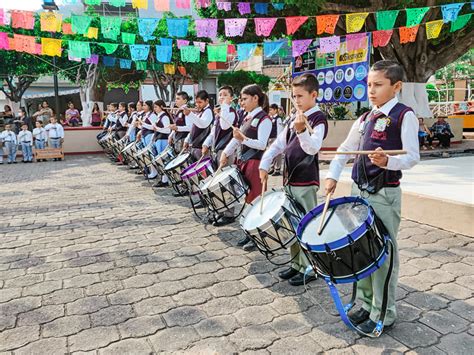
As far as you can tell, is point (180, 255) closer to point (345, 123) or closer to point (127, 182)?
point (127, 182)

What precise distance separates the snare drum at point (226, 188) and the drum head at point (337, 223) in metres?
1.80

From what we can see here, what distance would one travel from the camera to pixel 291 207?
3.22 m

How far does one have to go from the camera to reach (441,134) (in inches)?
529

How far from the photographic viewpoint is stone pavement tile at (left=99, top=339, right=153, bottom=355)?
2536 mm

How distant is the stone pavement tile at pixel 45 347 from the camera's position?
100 inches

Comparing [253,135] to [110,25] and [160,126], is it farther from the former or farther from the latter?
[110,25]

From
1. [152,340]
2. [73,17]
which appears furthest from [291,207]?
[73,17]

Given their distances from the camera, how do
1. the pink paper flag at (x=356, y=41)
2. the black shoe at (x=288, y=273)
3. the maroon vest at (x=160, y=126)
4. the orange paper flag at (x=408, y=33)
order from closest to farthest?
the black shoe at (x=288, y=273) → the maroon vest at (x=160, y=126) → the pink paper flag at (x=356, y=41) → the orange paper flag at (x=408, y=33)

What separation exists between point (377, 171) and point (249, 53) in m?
11.4

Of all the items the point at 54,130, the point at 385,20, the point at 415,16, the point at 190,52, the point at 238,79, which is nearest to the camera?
the point at 415,16

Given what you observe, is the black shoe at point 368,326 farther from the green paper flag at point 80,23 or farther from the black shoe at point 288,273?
the green paper flag at point 80,23

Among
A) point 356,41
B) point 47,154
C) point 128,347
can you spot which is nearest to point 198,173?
point 128,347

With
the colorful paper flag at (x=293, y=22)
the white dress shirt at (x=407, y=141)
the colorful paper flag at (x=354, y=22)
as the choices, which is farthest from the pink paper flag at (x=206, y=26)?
the white dress shirt at (x=407, y=141)

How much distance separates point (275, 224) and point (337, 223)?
2.17ft
